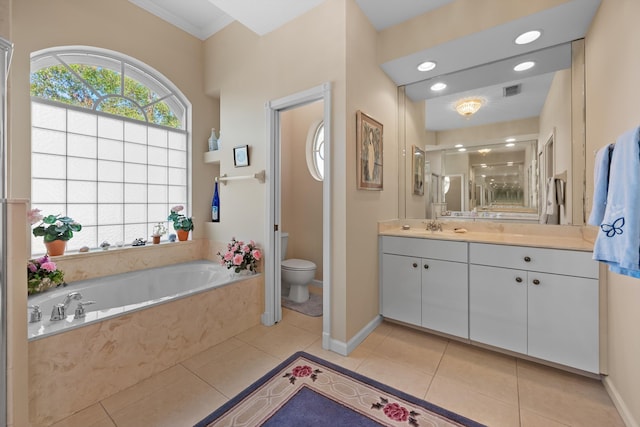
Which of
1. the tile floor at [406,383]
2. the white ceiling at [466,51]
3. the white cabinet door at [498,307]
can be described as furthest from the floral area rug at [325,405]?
the white ceiling at [466,51]

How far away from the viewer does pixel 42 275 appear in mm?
2045

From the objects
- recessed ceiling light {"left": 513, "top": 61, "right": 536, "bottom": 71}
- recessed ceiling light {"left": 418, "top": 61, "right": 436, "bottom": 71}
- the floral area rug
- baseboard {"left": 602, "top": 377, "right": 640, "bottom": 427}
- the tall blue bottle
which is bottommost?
the floral area rug

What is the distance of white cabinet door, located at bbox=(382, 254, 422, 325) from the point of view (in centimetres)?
233

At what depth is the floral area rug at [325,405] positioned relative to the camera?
142 cm

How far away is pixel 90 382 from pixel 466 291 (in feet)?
8.51

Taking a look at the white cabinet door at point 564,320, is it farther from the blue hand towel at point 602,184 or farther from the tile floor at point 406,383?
the blue hand towel at point 602,184

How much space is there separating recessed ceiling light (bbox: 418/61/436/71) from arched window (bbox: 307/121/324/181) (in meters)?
1.61

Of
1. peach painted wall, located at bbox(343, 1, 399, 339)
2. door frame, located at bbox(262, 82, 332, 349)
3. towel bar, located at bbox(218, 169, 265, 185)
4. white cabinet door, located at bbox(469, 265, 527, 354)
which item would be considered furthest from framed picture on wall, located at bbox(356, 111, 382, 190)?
white cabinet door, located at bbox(469, 265, 527, 354)

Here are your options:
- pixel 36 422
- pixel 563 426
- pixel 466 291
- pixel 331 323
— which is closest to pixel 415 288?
pixel 466 291

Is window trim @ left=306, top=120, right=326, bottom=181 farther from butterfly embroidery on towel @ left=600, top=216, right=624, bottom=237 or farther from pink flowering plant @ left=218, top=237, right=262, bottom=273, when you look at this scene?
butterfly embroidery on towel @ left=600, top=216, right=624, bottom=237

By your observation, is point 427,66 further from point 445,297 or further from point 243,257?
point 243,257

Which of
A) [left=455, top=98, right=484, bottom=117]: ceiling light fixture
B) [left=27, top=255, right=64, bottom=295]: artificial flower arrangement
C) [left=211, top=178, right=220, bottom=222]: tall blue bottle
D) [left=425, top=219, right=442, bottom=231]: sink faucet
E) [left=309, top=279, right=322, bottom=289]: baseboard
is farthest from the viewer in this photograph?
[left=309, top=279, right=322, bottom=289]: baseboard

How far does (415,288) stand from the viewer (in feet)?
7.63

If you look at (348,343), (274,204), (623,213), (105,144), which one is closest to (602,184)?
(623,213)
